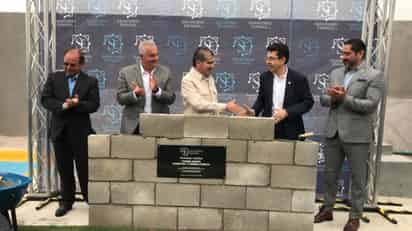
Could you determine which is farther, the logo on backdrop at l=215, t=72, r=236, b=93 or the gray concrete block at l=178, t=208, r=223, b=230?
the logo on backdrop at l=215, t=72, r=236, b=93

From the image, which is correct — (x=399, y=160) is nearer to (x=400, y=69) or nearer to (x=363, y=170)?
(x=363, y=170)

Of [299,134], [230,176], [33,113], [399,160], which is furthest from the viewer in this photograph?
[399,160]

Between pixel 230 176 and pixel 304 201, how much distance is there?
72 centimetres

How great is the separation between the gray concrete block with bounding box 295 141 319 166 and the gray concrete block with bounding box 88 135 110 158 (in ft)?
5.65

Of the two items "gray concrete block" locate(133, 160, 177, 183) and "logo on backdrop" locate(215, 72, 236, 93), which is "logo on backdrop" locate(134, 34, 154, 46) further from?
"gray concrete block" locate(133, 160, 177, 183)

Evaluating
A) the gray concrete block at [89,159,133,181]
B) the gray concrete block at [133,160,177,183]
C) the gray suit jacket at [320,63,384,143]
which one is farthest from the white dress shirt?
the gray concrete block at [89,159,133,181]

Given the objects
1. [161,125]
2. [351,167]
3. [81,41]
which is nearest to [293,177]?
[351,167]

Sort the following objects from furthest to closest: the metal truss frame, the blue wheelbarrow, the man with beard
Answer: the metal truss frame, the man with beard, the blue wheelbarrow

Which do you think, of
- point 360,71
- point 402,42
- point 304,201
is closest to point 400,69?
point 402,42

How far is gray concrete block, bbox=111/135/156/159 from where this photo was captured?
406 centimetres

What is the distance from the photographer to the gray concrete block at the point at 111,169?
4113 mm

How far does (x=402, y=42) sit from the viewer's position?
8.15m

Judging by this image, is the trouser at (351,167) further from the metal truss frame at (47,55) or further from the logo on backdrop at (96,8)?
the logo on backdrop at (96,8)

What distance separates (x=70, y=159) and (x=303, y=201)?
8.09 ft
